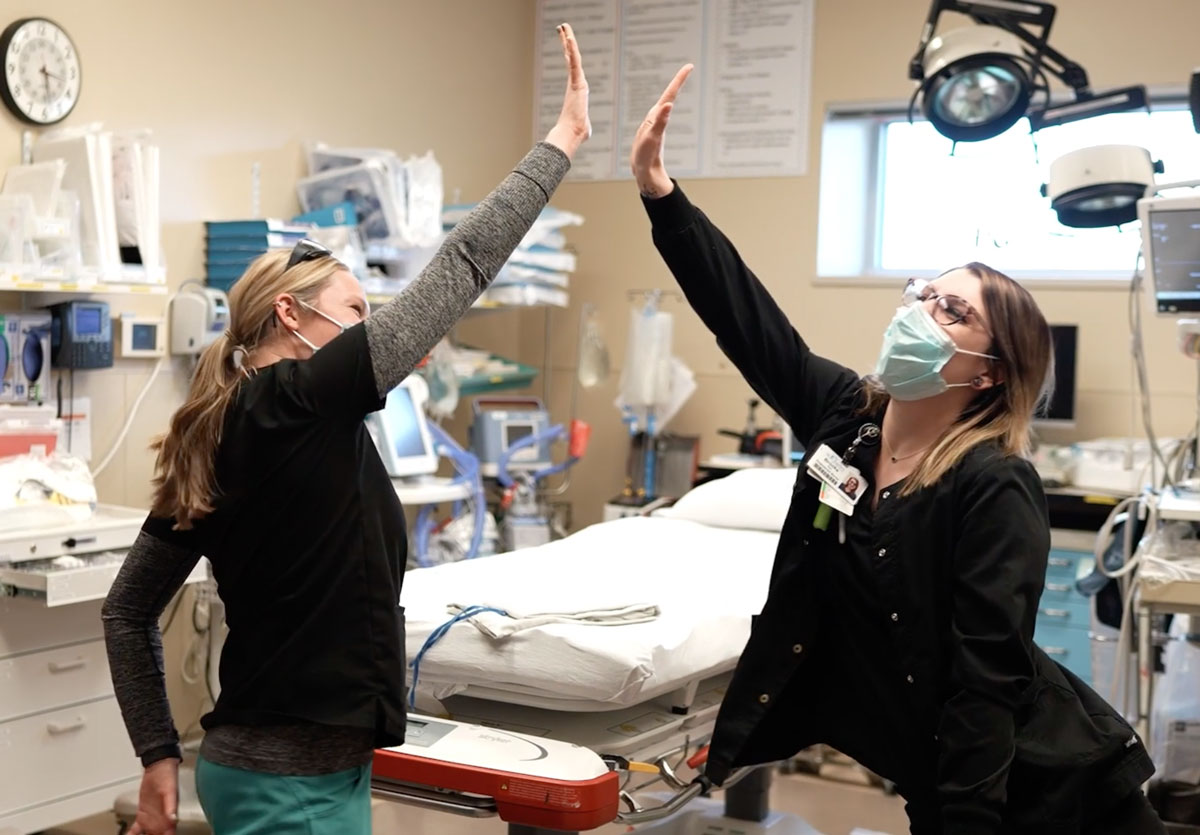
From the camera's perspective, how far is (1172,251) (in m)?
3.10

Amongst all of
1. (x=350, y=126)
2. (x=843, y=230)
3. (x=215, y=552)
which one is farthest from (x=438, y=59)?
(x=215, y=552)

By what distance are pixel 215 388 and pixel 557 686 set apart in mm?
835

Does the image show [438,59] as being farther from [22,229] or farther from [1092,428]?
[1092,428]

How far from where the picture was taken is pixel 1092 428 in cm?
506

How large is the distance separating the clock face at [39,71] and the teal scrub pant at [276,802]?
2747mm

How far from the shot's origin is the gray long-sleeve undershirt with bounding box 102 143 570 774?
1478mm

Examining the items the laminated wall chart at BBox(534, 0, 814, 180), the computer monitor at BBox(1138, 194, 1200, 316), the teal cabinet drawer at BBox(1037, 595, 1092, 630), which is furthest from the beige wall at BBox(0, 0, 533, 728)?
the computer monitor at BBox(1138, 194, 1200, 316)

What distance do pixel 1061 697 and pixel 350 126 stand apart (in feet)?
13.0

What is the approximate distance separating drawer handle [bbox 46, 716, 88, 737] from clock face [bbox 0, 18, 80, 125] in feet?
5.69

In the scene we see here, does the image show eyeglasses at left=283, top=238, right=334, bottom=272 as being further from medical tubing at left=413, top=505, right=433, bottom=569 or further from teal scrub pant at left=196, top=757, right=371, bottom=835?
medical tubing at left=413, top=505, right=433, bottom=569

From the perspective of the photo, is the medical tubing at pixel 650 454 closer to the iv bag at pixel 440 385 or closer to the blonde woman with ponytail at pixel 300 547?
the iv bag at pixel 440 385

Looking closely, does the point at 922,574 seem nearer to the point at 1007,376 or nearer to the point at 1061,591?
the point at 1007,376

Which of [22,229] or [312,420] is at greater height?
[22,229]

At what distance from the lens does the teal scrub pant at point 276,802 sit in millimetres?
1504
